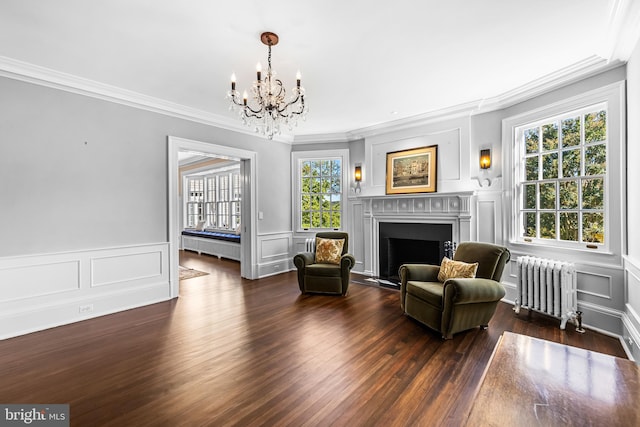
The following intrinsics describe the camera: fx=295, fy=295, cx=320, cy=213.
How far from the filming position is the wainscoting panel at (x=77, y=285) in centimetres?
306

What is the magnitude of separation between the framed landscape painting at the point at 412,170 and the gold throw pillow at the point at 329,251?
1372 millimetres

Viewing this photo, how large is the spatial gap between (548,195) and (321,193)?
12.2 ft

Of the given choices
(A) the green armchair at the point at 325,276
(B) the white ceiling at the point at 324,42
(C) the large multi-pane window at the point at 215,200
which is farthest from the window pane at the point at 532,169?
(C) the large multi-pane window at the point at 215,200

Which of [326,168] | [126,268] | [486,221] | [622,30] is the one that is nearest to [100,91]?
[126,268]

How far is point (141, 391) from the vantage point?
209cm

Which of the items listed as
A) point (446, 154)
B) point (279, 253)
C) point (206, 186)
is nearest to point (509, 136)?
point (446, 154)

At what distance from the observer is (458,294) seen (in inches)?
110

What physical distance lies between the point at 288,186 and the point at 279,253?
1.38 m

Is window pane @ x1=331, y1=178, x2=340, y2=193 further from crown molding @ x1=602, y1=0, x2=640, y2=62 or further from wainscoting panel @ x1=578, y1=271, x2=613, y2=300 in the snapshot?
crown molding @ x1=602, y1=0, x2=640, y2=62

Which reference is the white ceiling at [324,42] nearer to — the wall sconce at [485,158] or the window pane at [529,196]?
the wall sconce at [485,158]

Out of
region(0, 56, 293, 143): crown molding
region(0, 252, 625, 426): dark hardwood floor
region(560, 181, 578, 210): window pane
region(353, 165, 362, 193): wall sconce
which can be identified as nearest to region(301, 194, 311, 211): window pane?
region(353, 165, 362, 193): wall sconce

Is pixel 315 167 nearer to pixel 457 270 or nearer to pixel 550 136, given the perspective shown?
pixel 457 270

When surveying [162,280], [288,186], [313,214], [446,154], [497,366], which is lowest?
[162,280]

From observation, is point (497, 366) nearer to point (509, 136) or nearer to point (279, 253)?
point (509, 136)
